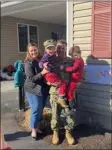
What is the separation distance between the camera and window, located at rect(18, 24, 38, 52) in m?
14.8

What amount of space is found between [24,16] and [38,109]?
384 inches

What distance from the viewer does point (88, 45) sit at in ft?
18.4

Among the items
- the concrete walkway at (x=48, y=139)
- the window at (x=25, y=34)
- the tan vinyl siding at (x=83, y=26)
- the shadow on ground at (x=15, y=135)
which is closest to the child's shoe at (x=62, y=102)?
the concrete walkway at (x=48, y=139)

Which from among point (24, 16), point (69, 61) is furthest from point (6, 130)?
point (24, 16)

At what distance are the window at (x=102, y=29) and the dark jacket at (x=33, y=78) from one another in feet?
4.04

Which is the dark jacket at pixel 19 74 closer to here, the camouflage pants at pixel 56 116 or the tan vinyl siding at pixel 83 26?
the tan vinyl siding at pixel 83 26

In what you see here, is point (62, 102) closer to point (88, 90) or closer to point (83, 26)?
point (88, 90)

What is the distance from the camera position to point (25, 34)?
49.3 ft

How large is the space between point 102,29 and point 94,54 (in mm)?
471

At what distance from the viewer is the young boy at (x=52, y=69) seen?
15.3ft

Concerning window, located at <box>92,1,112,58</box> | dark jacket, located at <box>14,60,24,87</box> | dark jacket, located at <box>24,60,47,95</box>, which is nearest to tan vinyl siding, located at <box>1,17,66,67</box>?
dark jacket, located at <box>14,60,24,87</box>

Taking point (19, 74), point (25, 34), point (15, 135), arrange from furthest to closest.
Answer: point (25, 34) → point (19, 74) → point (15, 135)

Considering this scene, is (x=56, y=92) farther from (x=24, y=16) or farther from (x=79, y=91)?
(x=24, y=16)

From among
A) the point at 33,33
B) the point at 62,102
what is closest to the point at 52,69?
the point at 62,102
